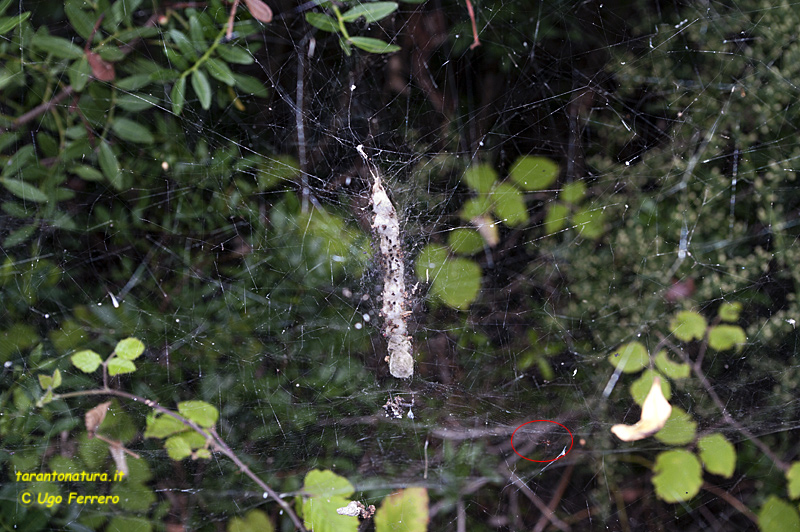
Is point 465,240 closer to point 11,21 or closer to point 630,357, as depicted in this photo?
point 630,357

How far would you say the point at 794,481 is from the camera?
617mm

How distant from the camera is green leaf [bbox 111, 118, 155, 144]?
56 centimetres

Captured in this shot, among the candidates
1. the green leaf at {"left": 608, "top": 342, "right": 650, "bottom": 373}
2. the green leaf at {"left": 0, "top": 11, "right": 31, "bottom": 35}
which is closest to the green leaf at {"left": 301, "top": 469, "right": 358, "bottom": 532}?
the green leaf at {"left": 608, "top": 342, "right": 650, "bottom": 373}

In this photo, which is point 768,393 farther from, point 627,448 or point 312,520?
point 312,520

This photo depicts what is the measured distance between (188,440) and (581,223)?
0.69 meters

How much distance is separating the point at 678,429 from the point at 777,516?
21 cm

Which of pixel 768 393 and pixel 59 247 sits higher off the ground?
pixel 59 247

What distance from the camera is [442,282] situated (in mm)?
589

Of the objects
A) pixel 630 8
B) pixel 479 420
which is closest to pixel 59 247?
pixel 479 420

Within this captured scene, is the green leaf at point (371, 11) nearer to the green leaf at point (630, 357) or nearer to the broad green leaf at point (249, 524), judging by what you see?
the green leaf at point (630, 357)

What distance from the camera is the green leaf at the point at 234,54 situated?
0.54 meters

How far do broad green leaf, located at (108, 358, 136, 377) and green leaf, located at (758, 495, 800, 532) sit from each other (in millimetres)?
1017

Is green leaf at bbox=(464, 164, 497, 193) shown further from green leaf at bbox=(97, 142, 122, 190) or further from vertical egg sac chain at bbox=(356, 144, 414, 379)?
green leaf at bbox=(97, 142, 122, 190)

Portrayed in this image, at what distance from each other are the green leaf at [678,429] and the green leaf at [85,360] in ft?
2.92
